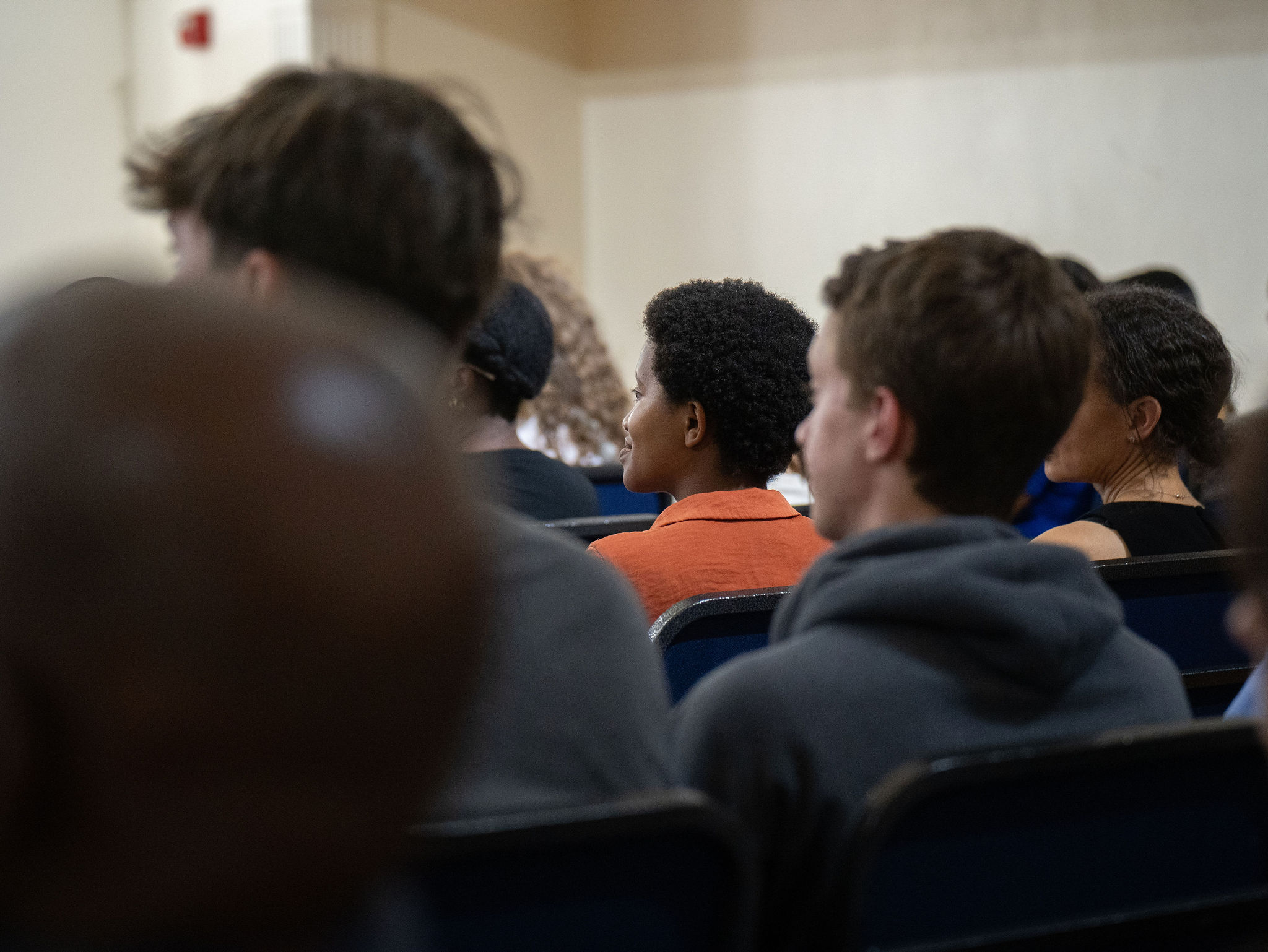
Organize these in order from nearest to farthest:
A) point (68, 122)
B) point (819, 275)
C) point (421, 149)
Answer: point (421, 149) → point (68, 122) → point (819, 275)

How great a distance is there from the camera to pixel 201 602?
0.99ft

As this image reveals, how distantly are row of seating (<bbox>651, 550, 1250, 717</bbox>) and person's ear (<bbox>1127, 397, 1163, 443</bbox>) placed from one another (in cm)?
41

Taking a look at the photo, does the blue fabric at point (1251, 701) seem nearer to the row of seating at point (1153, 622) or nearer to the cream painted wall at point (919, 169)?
the row of seating at point (1153, 622)

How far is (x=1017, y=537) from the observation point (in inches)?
38.7

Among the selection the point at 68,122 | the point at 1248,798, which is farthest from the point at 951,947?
the point at 68,122

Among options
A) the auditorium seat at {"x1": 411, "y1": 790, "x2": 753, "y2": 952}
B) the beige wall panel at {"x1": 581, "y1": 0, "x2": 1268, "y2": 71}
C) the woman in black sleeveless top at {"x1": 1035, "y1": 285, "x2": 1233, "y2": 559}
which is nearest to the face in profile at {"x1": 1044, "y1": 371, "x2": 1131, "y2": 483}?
the woman in black sleeveless top at {"x1": 1035, "y1": 285, "x2": 1233, "y2": 559}

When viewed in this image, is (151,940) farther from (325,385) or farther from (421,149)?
(421,149)

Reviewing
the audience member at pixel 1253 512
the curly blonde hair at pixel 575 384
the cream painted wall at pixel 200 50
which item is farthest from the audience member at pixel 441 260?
the cream painted wall at pixel 200 50

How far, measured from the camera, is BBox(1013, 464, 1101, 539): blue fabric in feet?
8.84

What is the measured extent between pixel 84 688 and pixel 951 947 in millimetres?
664

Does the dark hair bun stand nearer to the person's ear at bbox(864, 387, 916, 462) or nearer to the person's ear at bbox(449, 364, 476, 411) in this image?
the person's ear at bbox(449, 364, 476, 411)

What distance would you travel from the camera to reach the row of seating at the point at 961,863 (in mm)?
702

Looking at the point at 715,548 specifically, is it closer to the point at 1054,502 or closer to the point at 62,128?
the point at 1054,502

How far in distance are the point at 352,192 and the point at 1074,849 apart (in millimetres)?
640
